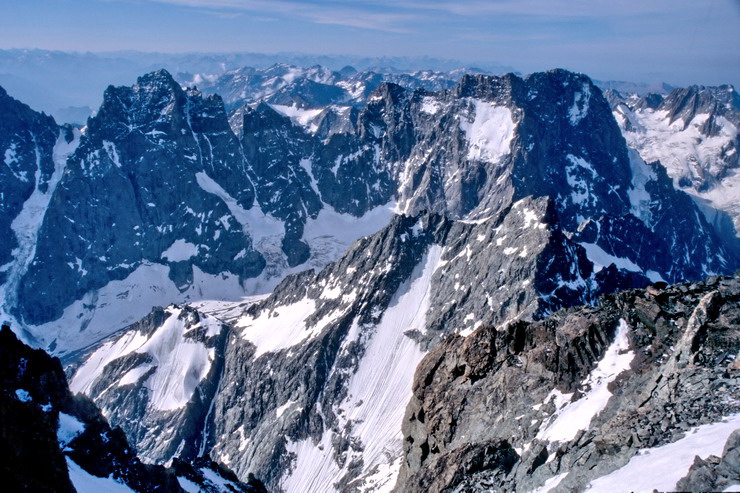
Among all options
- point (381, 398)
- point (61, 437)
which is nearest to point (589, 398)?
point (61, 437)

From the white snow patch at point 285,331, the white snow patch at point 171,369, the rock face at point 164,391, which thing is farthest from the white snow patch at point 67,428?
the white snow patch at point 171,369

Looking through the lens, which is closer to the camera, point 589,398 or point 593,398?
point 593,398

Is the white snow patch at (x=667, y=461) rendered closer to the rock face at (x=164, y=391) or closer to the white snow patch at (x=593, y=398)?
the white snow patch at (x=593, y=398)

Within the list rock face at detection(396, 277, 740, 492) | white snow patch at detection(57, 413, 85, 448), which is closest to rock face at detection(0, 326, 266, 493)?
white snow patch at detection(57, 413, 85, 448)

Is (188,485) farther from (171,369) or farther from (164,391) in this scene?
(171,369)

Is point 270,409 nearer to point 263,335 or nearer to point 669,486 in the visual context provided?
point 263,335

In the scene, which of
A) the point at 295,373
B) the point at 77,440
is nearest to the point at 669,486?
the point at 77,440
